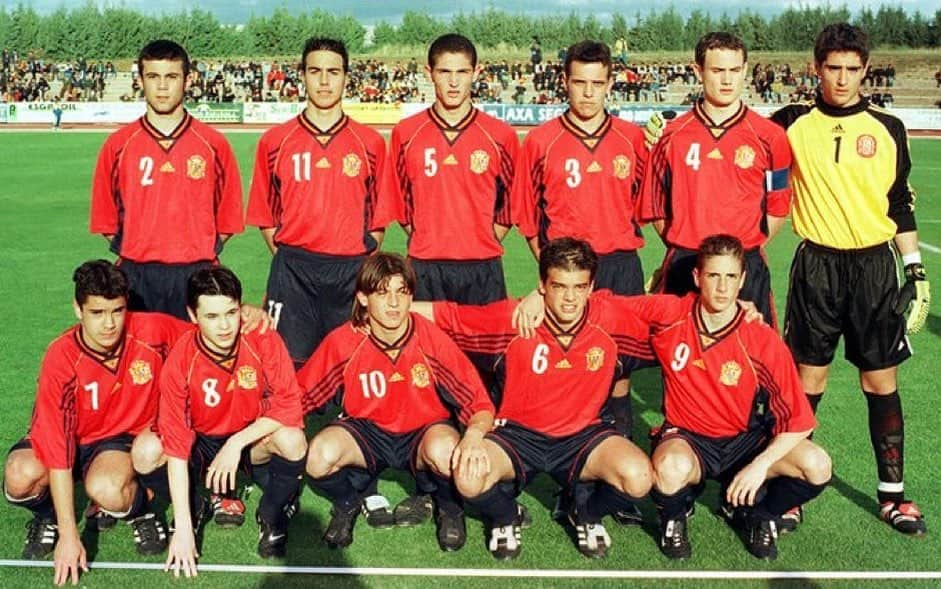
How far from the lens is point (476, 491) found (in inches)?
153

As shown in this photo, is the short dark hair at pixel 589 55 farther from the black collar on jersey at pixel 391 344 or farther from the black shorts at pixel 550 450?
the black shorts at pixel 550 450

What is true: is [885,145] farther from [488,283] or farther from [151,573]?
[151,573]

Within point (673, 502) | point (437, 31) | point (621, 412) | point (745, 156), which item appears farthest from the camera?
point (437, 31)

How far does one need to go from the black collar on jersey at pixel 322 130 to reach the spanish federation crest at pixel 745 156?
1925 millimetres

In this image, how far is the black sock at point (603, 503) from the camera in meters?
3.94

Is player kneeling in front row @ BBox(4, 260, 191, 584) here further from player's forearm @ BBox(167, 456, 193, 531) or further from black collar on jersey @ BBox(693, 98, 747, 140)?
black collar on jersey @ BBox(693, 98, 747, 140)

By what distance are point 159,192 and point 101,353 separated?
41.0 inches

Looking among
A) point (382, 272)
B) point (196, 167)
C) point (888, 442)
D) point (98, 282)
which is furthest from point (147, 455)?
point (888, 442)

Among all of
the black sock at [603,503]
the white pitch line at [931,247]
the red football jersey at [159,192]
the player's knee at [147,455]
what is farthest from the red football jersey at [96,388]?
the white pitch line at [931,247]

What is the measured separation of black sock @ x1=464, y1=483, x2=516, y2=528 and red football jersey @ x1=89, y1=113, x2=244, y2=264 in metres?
1.88

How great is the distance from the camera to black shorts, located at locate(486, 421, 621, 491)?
404 centimetres

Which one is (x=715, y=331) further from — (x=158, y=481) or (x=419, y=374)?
(x=158, y=481)

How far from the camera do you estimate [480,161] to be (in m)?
4.85

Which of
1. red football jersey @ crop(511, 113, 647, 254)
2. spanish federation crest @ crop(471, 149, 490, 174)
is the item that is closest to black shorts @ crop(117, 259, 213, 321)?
spanish federation crest @ crop(471, 149, 490, 174)
